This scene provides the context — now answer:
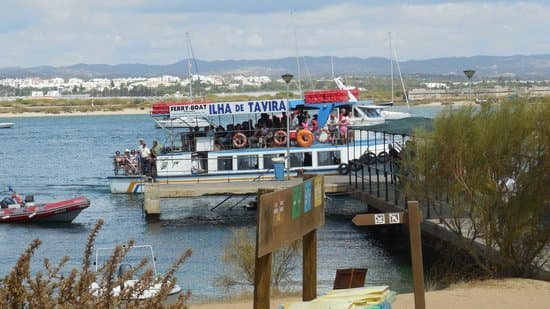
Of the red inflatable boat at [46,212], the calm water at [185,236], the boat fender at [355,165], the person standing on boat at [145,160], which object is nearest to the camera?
the calm water at [185,236]

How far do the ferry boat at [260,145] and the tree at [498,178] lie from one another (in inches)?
744

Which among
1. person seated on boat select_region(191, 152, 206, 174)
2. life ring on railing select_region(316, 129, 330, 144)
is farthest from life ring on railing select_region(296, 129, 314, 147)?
person seated on boat select_region(191, 152, 206, 174)

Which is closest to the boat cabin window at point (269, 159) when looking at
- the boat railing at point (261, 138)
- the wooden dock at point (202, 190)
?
the boat railing at point (261, 138)

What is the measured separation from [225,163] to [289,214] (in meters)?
30.2

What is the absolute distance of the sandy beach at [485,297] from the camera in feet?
54.2

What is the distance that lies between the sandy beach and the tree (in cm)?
86

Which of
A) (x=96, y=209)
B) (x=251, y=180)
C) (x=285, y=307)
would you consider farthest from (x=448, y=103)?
(x=96, y=209)

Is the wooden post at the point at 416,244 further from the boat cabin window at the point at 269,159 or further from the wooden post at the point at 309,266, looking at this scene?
the boat cabin window at the point at 269,159

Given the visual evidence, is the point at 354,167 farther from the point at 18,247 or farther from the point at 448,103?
the point at 448,103

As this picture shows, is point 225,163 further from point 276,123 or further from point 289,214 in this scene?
point 289,214

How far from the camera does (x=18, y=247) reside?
105 ft

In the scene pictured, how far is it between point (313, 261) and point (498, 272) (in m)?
8.56

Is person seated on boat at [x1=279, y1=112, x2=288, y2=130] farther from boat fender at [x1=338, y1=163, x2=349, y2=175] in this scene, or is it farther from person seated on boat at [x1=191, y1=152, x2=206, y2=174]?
person seated on boat at [x1=191, y1=152, x2=206, y2=174]

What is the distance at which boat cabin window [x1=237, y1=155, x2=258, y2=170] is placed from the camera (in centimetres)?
4053
